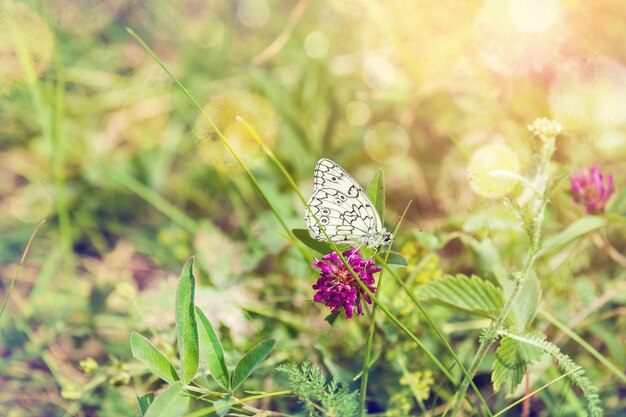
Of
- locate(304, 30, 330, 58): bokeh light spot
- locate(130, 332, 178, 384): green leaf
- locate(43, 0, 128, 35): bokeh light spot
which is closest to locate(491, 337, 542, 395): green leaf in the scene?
locate(130, 332, 178, 384): green leaf

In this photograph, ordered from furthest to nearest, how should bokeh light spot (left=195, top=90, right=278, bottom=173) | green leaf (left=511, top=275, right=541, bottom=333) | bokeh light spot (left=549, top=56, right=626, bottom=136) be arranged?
bokeh light spot (left=195, top=90, right=278, bottom=173) → bokeh light spot (left=549, top=56, right=626, bottom=136) → green leaf (left=511, top=275, right=541, bottom=333)

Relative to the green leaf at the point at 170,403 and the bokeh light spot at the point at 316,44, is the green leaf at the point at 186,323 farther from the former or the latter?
the bokeh light spot at the point at 316,44

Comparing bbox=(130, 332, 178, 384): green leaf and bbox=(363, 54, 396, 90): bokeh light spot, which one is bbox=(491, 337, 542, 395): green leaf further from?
bbox=(363, 54, 396, 90): bokeh light spot

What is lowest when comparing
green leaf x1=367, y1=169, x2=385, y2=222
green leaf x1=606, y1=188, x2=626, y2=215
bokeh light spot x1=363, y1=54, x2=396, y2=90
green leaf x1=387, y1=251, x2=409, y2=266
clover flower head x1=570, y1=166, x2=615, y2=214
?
green leaf x1=387, y1=251, x2=409, y2=266

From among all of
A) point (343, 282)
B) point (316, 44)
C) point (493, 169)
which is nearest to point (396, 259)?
point (343, 282)

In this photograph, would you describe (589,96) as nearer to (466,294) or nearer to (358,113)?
(358,113)

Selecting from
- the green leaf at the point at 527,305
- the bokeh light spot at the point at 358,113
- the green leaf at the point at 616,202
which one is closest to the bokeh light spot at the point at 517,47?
the bokeh light spot at the point at 358,113

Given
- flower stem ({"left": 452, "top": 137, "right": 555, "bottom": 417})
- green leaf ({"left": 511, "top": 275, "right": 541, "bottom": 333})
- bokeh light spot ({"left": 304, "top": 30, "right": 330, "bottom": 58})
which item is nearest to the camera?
flower stem ({"left": 452, "top": 137, "right": 555, "bottom": 417})
